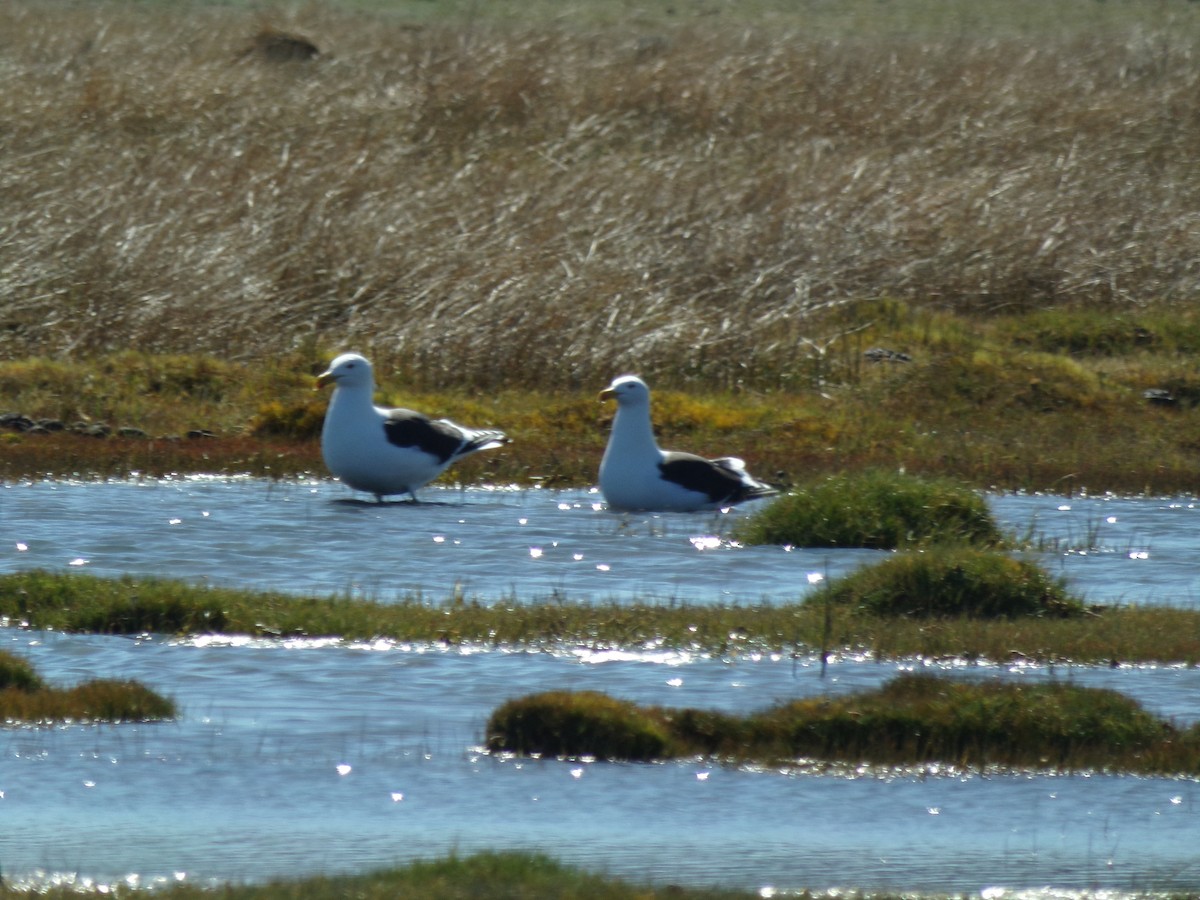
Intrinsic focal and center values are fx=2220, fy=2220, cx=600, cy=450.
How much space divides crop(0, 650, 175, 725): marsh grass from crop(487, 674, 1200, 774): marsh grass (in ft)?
4.38

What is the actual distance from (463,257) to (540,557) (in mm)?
7623

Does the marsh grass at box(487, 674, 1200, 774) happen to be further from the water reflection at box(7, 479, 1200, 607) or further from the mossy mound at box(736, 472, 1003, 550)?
the mossy mound at box(736, 472, 1003, 550)

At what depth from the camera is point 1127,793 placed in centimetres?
780

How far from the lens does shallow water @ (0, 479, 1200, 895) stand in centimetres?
675

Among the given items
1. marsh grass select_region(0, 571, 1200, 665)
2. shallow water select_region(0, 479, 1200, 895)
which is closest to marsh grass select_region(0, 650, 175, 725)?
shallow water select_region(0, 479, 1200, 895)

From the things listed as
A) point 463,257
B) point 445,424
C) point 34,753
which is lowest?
point 34,753

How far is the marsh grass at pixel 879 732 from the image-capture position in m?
8.12

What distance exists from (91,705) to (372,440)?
6.17 meters

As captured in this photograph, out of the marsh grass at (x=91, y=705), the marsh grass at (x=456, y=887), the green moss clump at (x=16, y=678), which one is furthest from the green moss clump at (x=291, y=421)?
the marsh grass at (x=456, y=887)

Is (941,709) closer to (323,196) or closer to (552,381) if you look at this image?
(552,381)

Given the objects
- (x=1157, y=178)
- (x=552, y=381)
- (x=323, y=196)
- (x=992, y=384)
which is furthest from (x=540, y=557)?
(x=1157, y=178)

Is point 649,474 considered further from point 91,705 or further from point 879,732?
point 91,705

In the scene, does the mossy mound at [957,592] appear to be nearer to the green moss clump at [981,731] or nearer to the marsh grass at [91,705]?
the green moss clump at [981,731]

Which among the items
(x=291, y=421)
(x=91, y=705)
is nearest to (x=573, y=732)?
(x=91, y=705)
